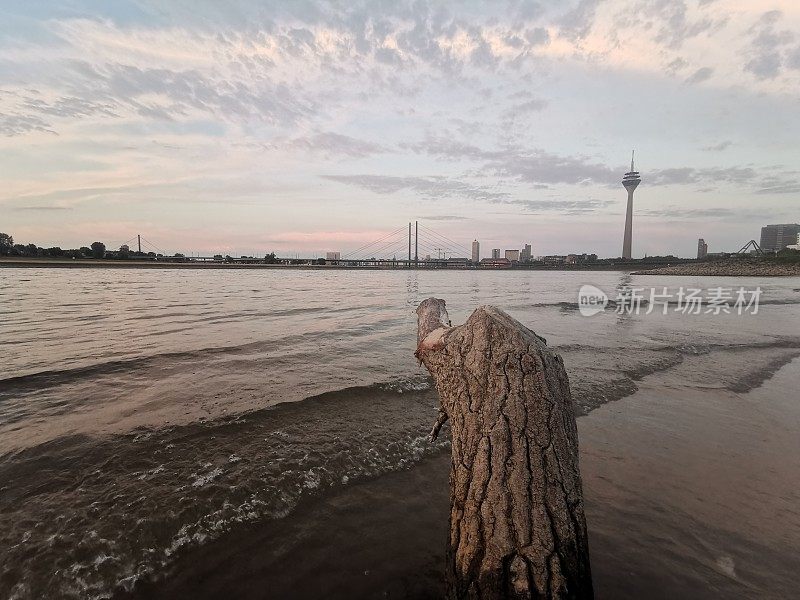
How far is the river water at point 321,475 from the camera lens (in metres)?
2.67

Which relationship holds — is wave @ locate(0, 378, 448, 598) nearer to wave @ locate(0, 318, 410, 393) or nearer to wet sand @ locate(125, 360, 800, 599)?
wet sand @ locate(125, 360, 800, 599)

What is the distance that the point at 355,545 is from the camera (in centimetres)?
292

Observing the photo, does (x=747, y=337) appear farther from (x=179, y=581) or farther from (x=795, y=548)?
(x=179, y=581)

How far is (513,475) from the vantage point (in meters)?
1.93

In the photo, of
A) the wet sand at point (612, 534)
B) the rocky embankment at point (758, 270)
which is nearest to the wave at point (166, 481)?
the wet sand at point (612, 534)

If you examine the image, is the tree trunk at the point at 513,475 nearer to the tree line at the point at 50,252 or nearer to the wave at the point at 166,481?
the wave at the point at 166,481

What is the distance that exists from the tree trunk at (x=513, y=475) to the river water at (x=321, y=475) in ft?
2.76

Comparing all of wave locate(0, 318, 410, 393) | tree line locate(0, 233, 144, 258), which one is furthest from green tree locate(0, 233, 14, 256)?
wave locate(0, 318, 410, 393)

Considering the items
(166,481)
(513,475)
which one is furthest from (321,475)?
(513,475)

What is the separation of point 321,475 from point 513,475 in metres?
2.54

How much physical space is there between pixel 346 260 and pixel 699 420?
115 m

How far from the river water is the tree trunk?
0.84 m

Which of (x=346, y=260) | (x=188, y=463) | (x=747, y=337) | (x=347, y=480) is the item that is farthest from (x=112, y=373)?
(x=346, y=260)

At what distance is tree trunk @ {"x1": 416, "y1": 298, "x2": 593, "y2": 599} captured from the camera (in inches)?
72.6
